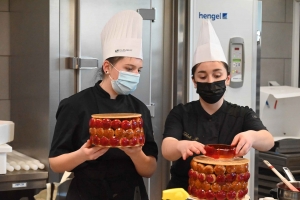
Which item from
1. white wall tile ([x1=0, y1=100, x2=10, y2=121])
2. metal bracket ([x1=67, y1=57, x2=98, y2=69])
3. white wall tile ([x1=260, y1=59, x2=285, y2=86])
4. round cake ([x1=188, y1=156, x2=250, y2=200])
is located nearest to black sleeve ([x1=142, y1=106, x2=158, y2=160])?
round cake ([x1=188, y1=156, x2=250, y2=200])

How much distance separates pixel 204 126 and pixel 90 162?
0.46 metres

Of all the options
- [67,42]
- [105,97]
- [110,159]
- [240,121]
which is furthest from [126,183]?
[67,42]

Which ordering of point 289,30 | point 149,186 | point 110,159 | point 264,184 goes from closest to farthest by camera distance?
1. point 110,159
2. point 149,186
3. point 264,184
4. point 289,30

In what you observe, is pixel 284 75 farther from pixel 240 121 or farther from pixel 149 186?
pixel 240 121

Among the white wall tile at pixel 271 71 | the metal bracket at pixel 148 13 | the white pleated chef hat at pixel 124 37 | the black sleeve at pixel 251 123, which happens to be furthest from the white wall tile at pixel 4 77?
the white wall tile at pixel 271 71

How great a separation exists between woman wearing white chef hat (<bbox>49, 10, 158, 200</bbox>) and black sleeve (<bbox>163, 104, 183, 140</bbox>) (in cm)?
11

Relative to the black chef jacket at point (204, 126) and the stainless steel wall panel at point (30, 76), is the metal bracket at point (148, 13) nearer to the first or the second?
the stainless steel wall panel at point (30, 76)

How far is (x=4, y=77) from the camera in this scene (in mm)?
2865

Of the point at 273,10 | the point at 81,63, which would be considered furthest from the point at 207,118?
the point at 273,10

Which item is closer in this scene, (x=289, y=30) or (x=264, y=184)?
(x=264, y=184)

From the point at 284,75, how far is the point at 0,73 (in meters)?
2.35

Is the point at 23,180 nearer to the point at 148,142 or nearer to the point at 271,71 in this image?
the point at 148,142

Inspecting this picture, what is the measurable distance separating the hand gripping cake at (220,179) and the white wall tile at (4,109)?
180 cm

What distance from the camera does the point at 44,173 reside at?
2357 millimetres
